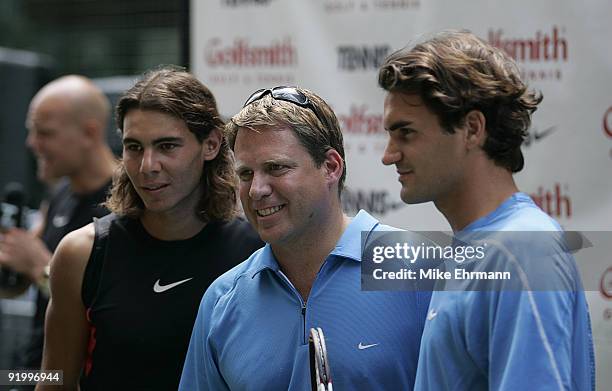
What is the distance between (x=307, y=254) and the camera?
7.45 feet

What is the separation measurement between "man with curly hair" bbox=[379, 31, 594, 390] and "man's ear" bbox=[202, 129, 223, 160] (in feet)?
2.91

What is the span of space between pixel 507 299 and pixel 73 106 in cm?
326

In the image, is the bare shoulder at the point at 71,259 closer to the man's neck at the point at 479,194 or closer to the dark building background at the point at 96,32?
the man's neck at the point at 479,194

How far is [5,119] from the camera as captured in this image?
6.11 metres

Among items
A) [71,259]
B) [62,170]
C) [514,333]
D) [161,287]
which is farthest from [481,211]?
[62,170]

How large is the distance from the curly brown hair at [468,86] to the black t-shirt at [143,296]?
3.08 ft

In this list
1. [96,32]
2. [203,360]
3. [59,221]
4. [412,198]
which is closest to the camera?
[412,198]

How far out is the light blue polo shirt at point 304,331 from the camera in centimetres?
212

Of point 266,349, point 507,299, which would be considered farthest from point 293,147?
point 507,299

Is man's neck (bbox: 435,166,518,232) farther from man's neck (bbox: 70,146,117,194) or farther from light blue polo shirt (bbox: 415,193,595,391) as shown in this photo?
man's neck (bbox: 70,146,117,194)

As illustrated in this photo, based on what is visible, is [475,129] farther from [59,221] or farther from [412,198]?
[59,221]

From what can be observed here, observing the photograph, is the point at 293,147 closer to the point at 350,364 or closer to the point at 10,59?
the point at 350,364

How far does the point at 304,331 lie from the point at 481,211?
1.76 ft

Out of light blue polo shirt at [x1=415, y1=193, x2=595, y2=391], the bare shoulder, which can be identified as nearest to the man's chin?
light blue polo shirt at [x1=415, y1=193, x2=595, y2=391]
